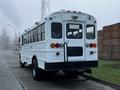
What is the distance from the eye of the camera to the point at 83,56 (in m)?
10.8

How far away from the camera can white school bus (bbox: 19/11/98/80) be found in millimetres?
10391

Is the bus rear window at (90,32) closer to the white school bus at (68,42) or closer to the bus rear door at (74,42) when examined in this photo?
the white school bus at (68,42)

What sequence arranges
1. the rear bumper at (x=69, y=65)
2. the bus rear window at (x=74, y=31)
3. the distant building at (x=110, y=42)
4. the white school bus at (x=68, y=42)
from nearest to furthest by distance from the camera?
the rear bumper at (x=69, y=65) < the white school bus at (x=68, y=42) < the bus rear window at (x=74, y=31) < the distant building at (x=110, y=42)

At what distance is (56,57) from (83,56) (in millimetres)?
1212

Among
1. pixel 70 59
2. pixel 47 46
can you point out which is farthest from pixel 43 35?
pixel 70 59

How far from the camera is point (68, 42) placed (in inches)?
419

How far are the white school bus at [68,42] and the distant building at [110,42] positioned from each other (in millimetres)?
9421

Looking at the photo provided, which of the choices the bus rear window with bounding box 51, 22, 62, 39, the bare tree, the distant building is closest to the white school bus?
the bus rear window with bounding box 51, 22, 62, 39

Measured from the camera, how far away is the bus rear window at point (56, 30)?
10.6 metres

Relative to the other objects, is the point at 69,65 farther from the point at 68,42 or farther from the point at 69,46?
the point at 68,42

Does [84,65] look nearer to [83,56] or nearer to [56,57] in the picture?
[83,56]

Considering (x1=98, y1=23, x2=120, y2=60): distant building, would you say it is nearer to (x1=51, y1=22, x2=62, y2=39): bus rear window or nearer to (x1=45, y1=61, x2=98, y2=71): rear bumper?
(x1=45, y1=61, x2=98, y2=71): rear bumper

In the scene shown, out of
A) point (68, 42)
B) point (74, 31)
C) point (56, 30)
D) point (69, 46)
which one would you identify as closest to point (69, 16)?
point (74, 31)

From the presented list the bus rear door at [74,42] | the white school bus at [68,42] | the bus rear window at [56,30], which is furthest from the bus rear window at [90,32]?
the bus rear window at [56,30]
